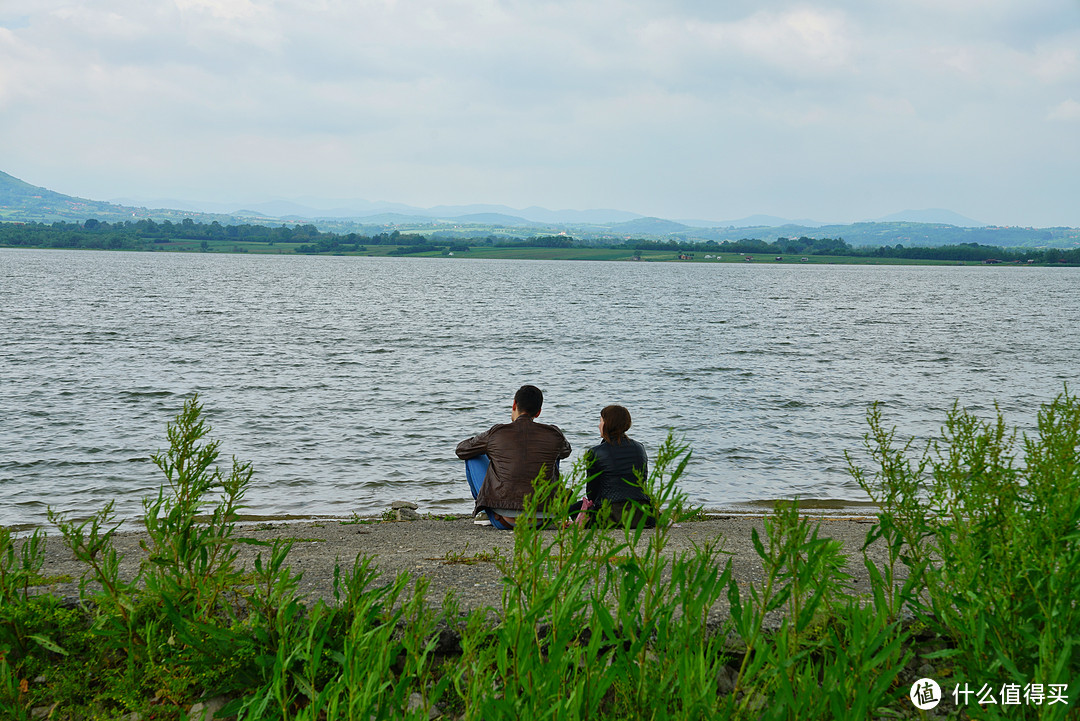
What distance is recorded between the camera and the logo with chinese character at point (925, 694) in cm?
289

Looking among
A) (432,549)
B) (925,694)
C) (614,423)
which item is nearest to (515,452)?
(614,423)

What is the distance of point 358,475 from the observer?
1527 cm

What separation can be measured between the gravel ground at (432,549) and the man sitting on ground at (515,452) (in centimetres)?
41

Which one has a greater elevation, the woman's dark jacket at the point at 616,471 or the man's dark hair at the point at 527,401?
the man's dark hair at the point at 527,401

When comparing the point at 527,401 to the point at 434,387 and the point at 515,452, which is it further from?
the point at 434,387

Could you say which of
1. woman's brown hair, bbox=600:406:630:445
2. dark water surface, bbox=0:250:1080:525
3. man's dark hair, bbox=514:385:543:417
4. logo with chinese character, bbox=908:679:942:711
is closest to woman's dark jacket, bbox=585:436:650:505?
woman's brown hair, bbox=600:406:630:445

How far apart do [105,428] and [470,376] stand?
1381 centimetres

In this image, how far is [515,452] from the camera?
334 inches

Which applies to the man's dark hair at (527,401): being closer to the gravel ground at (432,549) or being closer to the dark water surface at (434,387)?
the gravel ground at (432,549)

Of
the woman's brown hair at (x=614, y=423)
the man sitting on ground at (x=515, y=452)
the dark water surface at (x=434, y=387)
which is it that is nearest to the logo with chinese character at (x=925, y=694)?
the woman's brown hair at (x=614, y=423)

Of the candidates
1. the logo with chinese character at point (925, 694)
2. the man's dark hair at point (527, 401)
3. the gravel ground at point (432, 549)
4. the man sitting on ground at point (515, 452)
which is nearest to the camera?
the logo with chinese character at point (925, 694)

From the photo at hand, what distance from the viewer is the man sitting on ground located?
27.7 feet

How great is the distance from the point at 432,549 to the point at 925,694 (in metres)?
5.46

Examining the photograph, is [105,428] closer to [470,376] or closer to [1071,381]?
[470,376]
